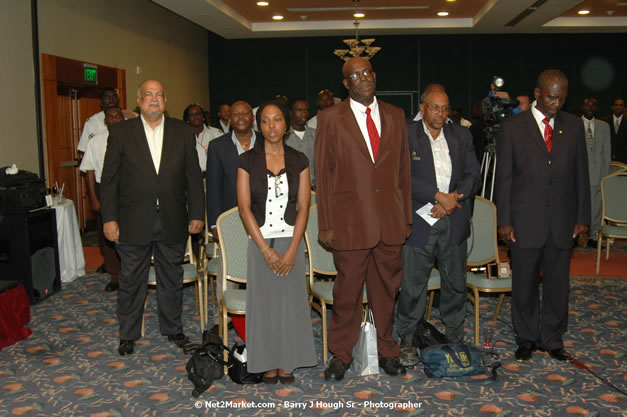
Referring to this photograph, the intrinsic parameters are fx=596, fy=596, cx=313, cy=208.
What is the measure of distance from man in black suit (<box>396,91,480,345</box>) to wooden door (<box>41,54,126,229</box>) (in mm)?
5211

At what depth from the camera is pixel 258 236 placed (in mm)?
3473

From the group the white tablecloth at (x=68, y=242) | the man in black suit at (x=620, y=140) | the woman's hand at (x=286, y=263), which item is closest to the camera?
the woman's hand at (x=286, y=263)

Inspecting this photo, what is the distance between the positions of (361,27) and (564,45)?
5218mm

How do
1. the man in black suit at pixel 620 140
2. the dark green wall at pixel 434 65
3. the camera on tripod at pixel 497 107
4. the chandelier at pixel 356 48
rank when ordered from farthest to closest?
the dark green wall at pixel 434 65, the chandelier at pixel 356 48, the man in black suit at pixel 620 140, the camera on tripod at pixel 497 107

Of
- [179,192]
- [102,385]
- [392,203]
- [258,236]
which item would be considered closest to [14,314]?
[102,385]

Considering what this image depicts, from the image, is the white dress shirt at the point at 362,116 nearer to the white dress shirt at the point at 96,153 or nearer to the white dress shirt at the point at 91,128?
the white dress shirt at the point at 96,153

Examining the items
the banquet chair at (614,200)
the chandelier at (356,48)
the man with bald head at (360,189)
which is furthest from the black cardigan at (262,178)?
the chandelier at (356,48)

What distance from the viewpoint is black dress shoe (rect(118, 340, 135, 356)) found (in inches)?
163

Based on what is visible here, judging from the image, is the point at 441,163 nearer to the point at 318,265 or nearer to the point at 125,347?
the point at 318,265

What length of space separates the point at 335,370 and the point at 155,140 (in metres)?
1.94

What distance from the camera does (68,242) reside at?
6.16 meters

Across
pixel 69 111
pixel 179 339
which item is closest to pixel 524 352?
pixel 179 339

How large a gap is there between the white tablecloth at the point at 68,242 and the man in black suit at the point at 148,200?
7.58ft

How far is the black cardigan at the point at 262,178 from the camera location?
11.5 ft
